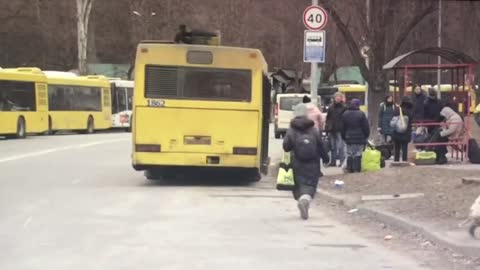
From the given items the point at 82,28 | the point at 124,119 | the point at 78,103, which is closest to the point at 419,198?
the point at 78,103

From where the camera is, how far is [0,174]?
1847cm

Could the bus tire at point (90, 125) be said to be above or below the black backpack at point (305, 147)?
below

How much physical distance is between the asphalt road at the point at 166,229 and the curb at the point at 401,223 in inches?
23.5

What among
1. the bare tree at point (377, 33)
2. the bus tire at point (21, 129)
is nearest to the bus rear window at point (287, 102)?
the bus tire at point (21, 129)

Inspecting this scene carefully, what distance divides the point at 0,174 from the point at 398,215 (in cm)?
1056

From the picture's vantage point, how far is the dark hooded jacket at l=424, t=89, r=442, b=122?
19016 millimetres

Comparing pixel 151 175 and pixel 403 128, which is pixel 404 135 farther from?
pixel 151 175

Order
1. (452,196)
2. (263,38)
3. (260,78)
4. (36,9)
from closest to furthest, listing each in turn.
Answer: (452,196) → (260,78) → (36,9) → (263,38)

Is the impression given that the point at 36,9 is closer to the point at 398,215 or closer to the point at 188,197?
the point at 188,197

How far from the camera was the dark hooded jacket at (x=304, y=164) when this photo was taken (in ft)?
38.3

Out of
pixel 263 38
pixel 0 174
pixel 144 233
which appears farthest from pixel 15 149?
pixel 263 38

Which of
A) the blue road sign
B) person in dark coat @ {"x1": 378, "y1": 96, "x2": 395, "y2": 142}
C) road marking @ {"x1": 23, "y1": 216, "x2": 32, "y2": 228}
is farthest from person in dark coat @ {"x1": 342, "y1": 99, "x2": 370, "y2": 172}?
road marking @ {"x1": 23, "y1": 216, "x2": 32, "y2": 228}

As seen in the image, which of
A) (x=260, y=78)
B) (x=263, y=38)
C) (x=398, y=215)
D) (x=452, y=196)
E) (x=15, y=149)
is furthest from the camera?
(x=263, y=38)

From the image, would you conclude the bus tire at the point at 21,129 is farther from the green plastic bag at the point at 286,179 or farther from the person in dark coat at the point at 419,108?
the green plastic bag at the point at 286,179
